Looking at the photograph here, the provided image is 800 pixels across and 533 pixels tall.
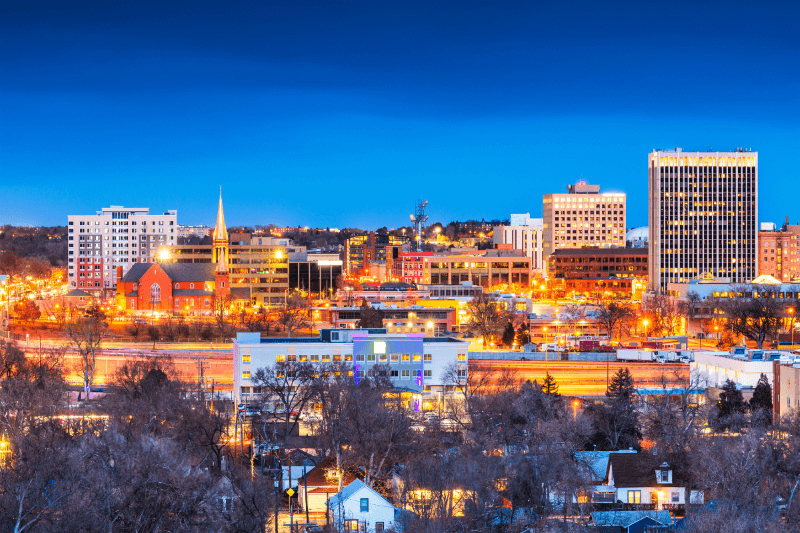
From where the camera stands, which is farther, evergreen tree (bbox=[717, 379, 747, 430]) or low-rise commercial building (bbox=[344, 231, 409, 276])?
low-rise commercial building (bbox=[344, 231, 409, 276])

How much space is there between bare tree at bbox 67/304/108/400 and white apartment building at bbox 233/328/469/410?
782 centimetres

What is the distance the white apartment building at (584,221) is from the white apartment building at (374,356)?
107796mm

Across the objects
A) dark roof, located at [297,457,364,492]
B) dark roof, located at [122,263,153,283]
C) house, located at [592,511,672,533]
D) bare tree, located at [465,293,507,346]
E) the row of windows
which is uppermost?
dark roof, located at [122,263,153,283]

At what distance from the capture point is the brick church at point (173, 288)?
83875 millimetres

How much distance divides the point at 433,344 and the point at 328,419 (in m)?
12.9

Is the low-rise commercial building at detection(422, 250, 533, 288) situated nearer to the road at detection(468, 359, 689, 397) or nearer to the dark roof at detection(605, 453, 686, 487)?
the road at detection(468, 359, 689, 397)

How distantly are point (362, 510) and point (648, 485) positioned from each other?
27.4 feet

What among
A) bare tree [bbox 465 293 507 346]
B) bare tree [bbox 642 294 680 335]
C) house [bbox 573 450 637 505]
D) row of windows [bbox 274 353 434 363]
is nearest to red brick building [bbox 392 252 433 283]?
bare tree [bbox 465 293 507 346]

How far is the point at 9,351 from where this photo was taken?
46.8m

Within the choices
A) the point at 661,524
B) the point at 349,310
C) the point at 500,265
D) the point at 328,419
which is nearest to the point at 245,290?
the point at 349,310

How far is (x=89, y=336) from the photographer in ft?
174

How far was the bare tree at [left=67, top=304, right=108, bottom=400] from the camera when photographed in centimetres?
4781

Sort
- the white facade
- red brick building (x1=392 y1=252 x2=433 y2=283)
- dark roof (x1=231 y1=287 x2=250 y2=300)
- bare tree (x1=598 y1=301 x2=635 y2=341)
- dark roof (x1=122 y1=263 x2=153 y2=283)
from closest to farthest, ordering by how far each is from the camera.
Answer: the white facade < bare tree (x1=598 y1=301 x2=635 y2=341) < dark roof (x1=122 y1=263 x2=153 y2=283) < dark roof (x1=231 y1=287 x2=250 y2=300) < red brick building (x1=392 y1=252 x2=433 y2=283)

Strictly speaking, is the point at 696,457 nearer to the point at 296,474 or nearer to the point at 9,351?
the point at 296,474
